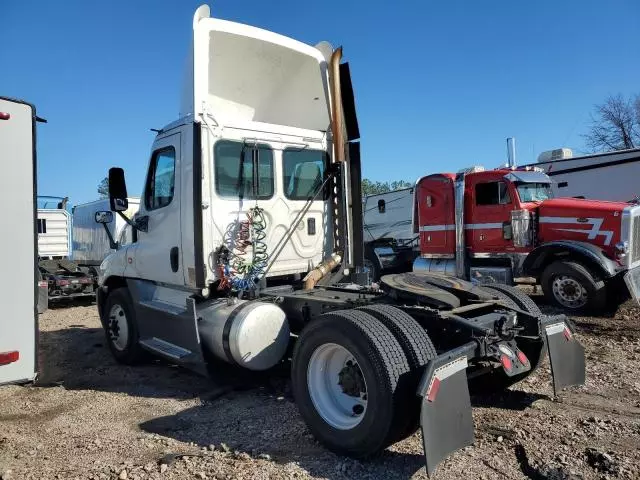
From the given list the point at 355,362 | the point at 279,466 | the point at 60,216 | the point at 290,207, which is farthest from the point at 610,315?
the point at 60,216

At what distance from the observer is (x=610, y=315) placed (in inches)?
335

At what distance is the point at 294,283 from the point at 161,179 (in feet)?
6.30

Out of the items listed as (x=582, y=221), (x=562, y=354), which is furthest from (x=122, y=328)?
(x=582, y=221)

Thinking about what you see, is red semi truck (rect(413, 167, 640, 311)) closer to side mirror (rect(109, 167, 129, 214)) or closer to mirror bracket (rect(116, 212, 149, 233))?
mirror bracket (rect(116, 212, 149, 233))

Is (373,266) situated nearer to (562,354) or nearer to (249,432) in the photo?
(562,354)

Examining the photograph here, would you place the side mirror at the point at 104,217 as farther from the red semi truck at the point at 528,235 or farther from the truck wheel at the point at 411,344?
the red semi truck at the point at 528,235

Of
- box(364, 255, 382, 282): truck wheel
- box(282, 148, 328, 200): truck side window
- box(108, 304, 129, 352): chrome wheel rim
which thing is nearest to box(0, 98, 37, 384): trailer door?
box(108, 304, 129, 352): chrome wheel rim

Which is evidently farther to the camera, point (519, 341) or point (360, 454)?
point (519, 341)

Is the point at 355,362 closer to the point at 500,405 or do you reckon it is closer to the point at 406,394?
the point at 406,394

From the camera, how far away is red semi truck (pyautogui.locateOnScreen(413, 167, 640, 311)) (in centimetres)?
862

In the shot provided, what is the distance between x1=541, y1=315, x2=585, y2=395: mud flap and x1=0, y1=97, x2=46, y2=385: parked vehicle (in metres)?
3.93

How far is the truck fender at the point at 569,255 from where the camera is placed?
841cm

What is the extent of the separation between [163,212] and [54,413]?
2228mm

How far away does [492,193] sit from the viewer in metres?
10.5
